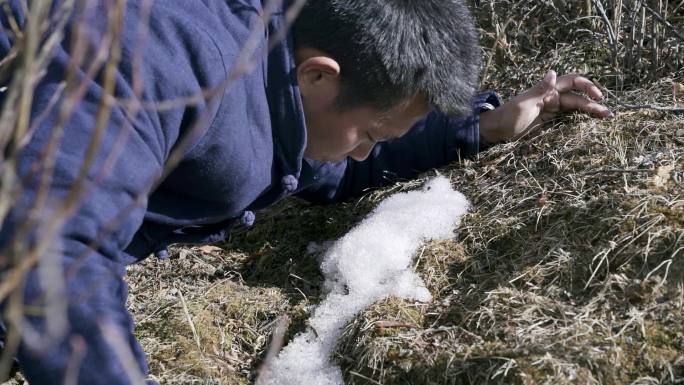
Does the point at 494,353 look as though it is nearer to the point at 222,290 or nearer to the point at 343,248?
the point at 343,248

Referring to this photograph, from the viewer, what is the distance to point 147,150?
196 centimetres

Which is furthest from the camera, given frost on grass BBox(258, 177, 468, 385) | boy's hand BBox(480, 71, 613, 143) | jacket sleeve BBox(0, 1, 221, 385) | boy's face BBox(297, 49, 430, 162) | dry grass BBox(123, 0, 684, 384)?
boy's hand BBox(480, 71, 613, 143)

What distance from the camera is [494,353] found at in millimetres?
2201

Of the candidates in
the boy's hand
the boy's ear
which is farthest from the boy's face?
the boy's hand

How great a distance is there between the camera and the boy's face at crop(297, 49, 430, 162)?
2.29 meters

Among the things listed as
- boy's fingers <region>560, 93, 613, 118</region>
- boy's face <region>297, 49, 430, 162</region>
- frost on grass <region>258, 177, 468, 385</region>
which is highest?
boy's face <region>297, 49, 430, 162</region>

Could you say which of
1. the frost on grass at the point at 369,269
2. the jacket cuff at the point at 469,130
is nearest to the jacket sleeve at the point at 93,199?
the frost on grass at the point at 369,269

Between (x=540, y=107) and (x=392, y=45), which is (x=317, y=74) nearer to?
(x=392, y=45)

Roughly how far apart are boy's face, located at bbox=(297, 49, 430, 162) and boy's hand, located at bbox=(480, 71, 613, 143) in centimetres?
67

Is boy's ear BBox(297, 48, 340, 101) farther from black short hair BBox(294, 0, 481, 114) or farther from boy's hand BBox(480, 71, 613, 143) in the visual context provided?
boy's hand BBox(480, 71, 613, 143)

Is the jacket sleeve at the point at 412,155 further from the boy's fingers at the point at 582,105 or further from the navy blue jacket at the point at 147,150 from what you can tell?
the navy blue jacket at the point at 147,150

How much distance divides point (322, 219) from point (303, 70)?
0.98 metres

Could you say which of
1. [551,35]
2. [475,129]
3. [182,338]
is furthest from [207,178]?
[551,35]

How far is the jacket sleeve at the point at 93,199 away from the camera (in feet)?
5.96
